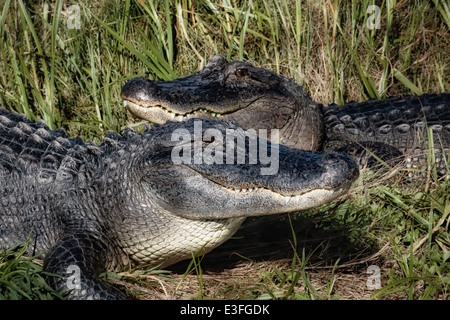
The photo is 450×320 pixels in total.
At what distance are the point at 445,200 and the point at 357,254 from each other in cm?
69

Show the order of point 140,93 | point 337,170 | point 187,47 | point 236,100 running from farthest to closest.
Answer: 1. point 187,47
2. point 236,100
3. point 140,93
4. point 337,170

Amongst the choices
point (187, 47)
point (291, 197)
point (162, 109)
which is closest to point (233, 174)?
point (291, 197)

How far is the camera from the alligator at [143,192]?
3.04 m

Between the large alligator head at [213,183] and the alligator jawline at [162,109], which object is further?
the alligator jawline at [162,109]

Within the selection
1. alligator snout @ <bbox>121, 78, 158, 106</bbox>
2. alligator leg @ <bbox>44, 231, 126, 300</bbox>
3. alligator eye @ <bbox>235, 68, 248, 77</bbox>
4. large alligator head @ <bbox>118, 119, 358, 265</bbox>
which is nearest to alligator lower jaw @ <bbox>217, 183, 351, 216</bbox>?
large alligator head @ <bbox>118, 119, 358, 265</bbox>

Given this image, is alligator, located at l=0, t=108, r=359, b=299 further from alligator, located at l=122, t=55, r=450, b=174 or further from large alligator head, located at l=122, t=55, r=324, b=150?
alligator, located at l=122, t=55, r=450, b=174

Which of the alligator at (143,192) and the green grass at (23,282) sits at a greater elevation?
the alligator at (143,192)

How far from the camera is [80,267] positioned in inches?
124

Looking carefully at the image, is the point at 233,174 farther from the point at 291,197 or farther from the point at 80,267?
the point at 80,267

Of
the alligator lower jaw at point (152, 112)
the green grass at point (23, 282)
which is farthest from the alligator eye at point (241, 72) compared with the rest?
the green grass at point (23, 282)

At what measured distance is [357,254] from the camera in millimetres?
Result: 3691

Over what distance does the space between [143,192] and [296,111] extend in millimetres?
2442

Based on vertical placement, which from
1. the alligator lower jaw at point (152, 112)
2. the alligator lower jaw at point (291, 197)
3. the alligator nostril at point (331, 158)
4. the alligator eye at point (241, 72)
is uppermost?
the alligator eye at point (241, 72)

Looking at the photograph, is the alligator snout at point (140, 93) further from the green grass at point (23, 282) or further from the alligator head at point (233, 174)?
the green grass at point (23, 282)
